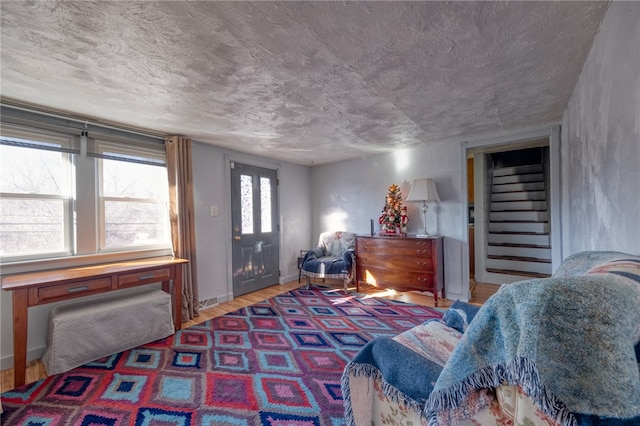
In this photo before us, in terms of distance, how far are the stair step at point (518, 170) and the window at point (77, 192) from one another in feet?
19.1

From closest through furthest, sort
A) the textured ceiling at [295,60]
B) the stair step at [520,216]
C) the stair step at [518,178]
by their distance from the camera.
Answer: the textured ceiling at [295,60] → the stair step at [520,216] → the stair step at [518,178]

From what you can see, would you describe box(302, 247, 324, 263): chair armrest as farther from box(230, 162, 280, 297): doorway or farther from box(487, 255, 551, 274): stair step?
box(487, 255, 551, 274): stair step

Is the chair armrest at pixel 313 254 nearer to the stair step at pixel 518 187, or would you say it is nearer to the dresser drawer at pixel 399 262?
the dresser drawer at pixel 399 262

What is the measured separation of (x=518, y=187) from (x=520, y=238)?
3.43 feet

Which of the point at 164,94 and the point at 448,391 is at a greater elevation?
the point at 164,94

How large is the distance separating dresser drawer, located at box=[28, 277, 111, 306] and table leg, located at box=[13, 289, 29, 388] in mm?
46

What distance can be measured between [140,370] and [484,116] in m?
3.82

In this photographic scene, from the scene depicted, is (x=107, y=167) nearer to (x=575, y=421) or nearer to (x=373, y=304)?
(x=373, y=304)

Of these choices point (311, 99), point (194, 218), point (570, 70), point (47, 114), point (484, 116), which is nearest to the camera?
point (570, 70)

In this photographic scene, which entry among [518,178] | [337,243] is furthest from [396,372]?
[518,178]

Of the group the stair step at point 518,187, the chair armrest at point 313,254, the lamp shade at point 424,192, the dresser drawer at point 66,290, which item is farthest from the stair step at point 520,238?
the dresser drawer at point 66,290

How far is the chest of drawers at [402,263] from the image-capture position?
3.41 m

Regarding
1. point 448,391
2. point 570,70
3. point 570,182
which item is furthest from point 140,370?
point 570,182

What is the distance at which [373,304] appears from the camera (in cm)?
349
